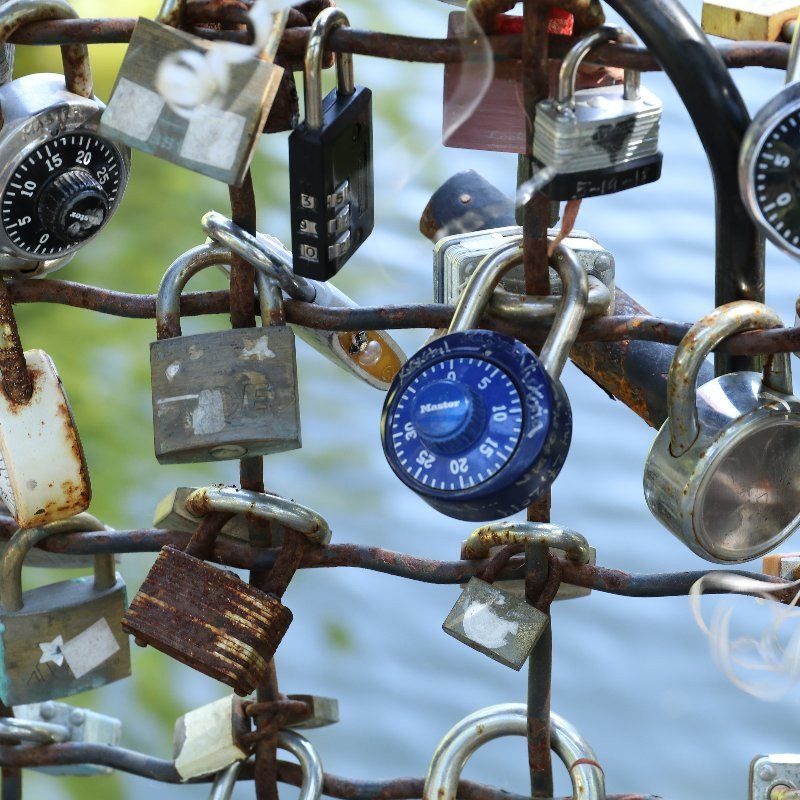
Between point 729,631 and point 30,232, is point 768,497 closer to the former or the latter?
point 729,631

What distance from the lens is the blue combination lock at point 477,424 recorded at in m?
0.78

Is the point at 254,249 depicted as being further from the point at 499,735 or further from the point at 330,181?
the point at 499,735

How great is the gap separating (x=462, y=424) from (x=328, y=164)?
0.18 metres

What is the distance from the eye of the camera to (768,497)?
2.77ft

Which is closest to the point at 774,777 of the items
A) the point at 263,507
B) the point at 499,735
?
the point at 499,735

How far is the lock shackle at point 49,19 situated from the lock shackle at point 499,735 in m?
0.51

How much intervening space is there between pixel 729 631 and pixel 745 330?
33 centimetres

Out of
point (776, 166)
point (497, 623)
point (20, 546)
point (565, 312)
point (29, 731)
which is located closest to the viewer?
point (776, 166)

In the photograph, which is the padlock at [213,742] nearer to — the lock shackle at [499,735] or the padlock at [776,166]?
the lock shackle at [499,735]

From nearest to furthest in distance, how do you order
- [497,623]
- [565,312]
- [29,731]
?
[565,312]
[497,623]
[29,731]

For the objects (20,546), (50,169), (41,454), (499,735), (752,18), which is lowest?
(499,735)

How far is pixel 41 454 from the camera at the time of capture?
986mm

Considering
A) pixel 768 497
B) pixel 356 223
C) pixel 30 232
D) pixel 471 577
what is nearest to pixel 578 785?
pixel 471 577

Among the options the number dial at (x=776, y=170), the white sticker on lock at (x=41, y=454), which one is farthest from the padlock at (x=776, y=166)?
the white sticker on lock at (x=41, y=454)
